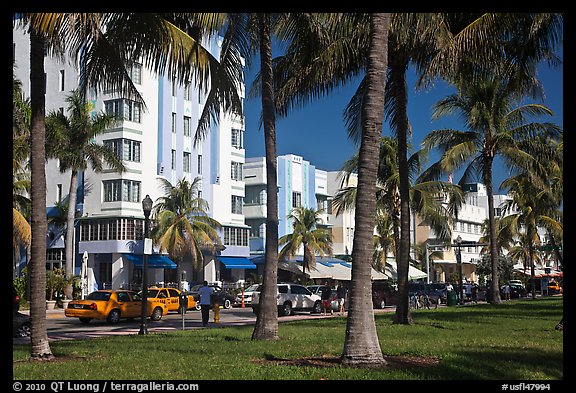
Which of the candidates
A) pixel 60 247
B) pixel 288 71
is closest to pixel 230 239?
pixel 60 247

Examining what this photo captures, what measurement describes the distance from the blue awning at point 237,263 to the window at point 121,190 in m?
10.6

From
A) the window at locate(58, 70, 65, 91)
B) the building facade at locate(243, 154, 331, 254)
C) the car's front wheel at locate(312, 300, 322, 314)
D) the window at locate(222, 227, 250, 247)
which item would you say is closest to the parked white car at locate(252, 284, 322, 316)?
the car's front wheel at locate(312, 300, 322, 314)

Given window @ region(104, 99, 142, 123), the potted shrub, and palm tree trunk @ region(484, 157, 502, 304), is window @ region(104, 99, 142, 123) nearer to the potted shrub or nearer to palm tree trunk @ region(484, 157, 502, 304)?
the potted shrub

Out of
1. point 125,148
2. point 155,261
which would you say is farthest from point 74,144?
point 155,261

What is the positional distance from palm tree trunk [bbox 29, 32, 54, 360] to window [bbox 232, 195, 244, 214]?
5048 cm

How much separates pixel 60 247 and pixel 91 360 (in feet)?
143

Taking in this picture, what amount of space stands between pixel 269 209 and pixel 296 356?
19.1ft

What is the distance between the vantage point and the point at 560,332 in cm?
1923

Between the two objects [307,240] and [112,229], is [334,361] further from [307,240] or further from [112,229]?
[307,240]

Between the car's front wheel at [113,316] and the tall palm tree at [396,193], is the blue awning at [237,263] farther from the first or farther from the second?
the car's front wheel at [113,316]

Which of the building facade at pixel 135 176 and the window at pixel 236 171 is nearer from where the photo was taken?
the building facade at pixel 135 176

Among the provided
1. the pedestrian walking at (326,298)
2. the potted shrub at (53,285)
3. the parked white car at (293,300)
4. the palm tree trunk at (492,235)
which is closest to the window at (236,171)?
the potted shrub at (53,285)

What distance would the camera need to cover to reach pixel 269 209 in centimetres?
1894

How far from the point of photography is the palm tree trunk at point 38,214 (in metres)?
13.2
